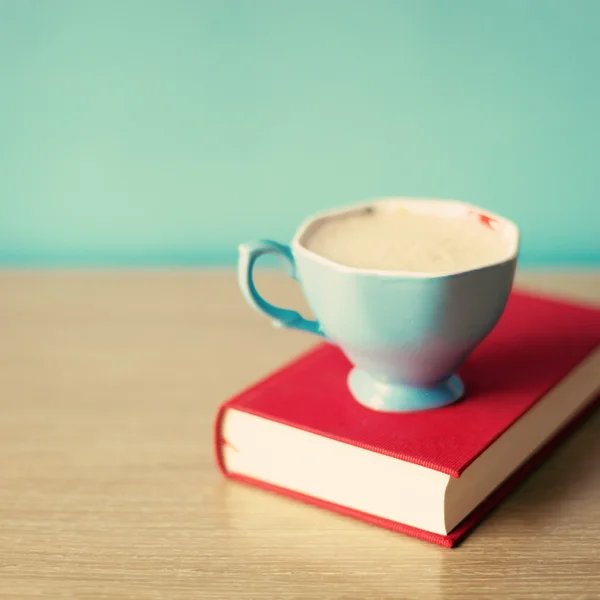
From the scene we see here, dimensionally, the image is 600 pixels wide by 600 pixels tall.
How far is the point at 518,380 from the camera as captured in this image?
0.60 meters

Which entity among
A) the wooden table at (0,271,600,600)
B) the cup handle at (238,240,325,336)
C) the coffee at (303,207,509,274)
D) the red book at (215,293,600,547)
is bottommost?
the wooden table at (0,271,600,600)

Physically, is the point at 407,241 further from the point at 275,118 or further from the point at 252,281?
the point at 275,118

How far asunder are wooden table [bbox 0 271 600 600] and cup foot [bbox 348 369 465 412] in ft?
0.23

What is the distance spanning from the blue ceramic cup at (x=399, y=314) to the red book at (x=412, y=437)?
16 millimetres

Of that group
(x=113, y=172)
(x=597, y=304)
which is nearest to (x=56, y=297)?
(x=113, y=172)

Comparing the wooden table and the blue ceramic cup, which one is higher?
the blue ceramic cup

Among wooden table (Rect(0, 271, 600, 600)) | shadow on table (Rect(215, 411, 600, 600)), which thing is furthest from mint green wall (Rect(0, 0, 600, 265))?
shadow on table (Rect(215, 411, 600, 600))

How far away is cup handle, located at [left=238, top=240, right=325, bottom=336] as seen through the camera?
0.56 meters

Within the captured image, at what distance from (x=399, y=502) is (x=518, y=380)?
0.13 m

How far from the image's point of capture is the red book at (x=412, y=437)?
0.51 meters

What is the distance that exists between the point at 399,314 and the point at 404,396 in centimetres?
7

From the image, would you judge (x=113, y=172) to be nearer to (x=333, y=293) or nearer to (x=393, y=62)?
(x=393, y=62)

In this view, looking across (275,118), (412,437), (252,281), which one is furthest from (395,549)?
(275,118)

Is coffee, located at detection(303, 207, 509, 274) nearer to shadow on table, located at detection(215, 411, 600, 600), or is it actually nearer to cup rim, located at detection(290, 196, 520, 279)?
cup rim, located at detection(290, 196, 520, 279)
